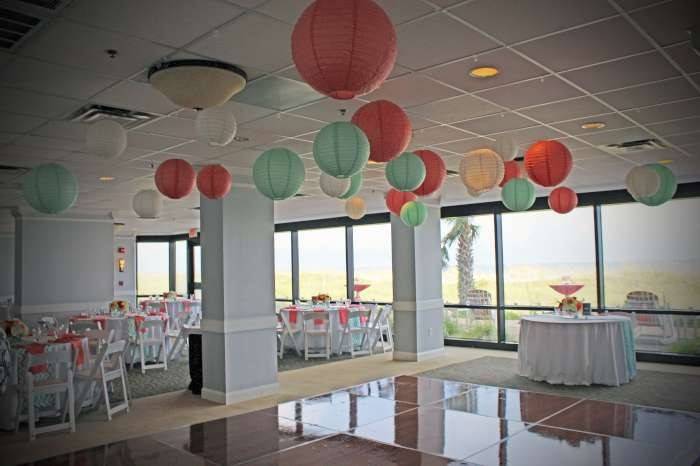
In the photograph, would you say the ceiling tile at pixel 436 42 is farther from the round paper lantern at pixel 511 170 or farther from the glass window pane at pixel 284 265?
the glass window pane at pixel 284 265

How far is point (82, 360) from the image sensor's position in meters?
6.51

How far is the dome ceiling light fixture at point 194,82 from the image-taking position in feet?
11.4

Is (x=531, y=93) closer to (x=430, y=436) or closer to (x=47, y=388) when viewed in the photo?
(x=430, y=436)

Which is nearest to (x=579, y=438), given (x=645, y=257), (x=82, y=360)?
(x=82, y=360)

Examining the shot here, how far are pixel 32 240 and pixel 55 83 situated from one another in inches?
311

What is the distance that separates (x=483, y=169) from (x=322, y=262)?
1029 cm

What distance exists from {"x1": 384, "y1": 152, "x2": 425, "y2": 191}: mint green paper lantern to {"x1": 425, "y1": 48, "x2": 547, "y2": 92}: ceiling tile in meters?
0.63

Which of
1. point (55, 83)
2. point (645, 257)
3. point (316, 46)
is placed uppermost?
point (55, 83)

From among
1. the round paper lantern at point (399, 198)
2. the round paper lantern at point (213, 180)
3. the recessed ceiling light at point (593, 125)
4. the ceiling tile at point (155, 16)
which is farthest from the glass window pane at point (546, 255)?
the ceiling tile at point (155, 16)

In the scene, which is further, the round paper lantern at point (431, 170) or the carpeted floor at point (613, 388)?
the carpeted floor at point (613, 388)

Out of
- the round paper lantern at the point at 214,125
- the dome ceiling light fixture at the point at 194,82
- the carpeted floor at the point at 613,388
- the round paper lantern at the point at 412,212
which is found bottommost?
the carpeted floor at the point at 613,388

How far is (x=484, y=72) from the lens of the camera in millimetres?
4055

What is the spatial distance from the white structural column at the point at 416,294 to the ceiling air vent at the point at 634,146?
3.97 metres

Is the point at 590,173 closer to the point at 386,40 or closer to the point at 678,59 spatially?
the point at 678,59
